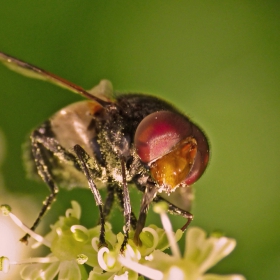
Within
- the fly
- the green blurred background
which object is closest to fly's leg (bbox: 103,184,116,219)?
the fly

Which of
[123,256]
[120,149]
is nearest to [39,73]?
[120,149]

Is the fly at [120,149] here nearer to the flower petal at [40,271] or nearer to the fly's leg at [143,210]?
the fly's leg at [143,210]

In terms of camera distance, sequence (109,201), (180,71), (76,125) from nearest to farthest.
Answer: (109,201)
(76,125)
(180,71)

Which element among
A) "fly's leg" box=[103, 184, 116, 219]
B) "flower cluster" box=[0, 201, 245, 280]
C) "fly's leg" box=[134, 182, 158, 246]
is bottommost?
"flower cluster" box=[0, 201, 245, 280]

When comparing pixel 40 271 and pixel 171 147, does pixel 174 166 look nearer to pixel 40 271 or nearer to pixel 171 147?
pixel 171 147

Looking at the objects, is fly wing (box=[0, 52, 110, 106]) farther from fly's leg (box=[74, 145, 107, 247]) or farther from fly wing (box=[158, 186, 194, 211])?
fly wing (box=[158, 186, 194, 211])

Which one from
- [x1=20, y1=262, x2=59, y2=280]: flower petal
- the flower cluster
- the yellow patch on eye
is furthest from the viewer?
[x1=20, y1=262, x2=59, y2=280]: flower petal

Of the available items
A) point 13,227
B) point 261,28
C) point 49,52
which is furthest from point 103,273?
point 261,28
